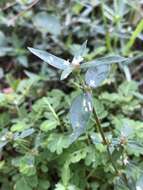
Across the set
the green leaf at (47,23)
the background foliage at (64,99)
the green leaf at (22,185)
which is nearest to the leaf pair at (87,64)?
the background foliage at (64,99)

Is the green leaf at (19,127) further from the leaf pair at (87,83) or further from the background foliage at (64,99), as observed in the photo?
the leaf pair at (87,83)

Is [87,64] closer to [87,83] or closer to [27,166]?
[87,83]

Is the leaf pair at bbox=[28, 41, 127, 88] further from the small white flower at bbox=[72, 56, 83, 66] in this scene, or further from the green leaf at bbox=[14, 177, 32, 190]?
the green leaf at bbox=[14, 177, 32, 190]

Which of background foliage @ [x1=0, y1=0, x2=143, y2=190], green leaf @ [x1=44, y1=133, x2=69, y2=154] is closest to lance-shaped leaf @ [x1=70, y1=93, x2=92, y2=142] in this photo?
background foliage @ [x1=0, y1=0, x2=143, y2=190]

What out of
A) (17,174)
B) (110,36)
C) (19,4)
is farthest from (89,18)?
(17,174)

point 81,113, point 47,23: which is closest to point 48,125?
point 81,113
